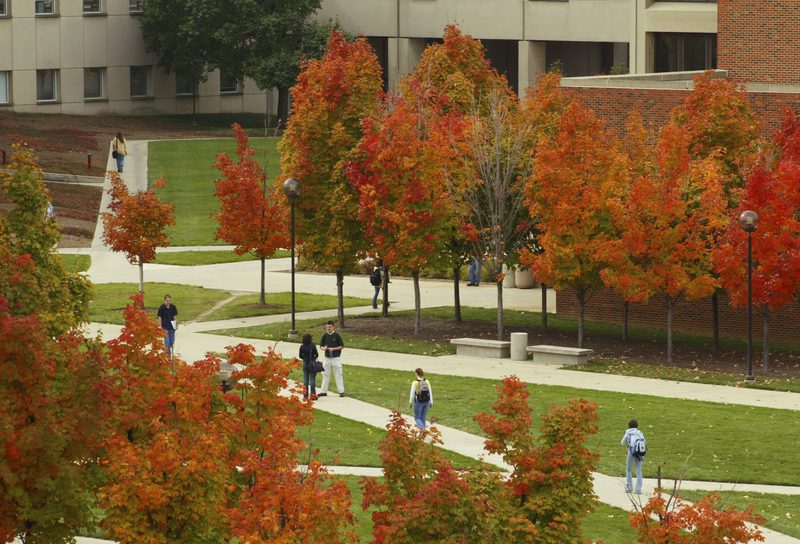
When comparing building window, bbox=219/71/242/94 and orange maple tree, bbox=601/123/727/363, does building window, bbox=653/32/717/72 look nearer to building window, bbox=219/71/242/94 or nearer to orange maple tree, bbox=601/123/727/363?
building window, bbox=219/71/242/94

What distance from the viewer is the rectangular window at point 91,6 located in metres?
81.1

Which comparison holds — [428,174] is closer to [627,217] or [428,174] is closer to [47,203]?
[627,217]

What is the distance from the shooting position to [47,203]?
84.1 ft

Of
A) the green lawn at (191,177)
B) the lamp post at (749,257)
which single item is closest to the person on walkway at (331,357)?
the lamp post at (749,257)

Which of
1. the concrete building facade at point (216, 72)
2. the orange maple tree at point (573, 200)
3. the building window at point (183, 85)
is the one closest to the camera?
the orange maple tree at point (573, 200)

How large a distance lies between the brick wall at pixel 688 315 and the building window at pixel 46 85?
42.2 metres

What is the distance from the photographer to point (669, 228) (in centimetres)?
3788

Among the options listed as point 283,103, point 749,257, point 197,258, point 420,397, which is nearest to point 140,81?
point 283,103

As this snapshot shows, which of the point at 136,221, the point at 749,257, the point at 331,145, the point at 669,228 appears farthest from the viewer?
the point at 136,221

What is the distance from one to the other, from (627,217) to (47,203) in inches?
662

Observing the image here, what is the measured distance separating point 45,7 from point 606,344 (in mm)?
46695

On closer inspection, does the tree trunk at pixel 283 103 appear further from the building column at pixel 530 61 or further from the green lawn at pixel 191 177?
the building column at pixel 530 61

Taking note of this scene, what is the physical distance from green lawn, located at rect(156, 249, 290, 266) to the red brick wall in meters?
17.2

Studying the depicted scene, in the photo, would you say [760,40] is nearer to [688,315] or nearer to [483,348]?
[688,315]
